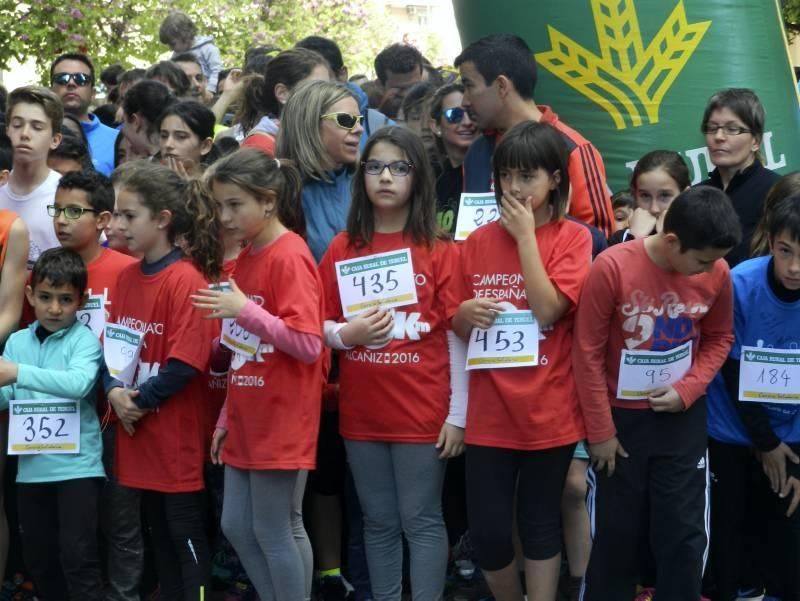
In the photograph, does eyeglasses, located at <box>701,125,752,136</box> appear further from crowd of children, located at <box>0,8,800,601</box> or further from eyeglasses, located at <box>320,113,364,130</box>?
eyeglasses, located at <box>320,113,364,130</box>

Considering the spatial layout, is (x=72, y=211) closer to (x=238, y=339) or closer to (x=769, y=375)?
(x=238, y=339)

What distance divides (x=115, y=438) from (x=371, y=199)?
4.79ft

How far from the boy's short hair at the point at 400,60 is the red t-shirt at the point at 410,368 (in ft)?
13.7

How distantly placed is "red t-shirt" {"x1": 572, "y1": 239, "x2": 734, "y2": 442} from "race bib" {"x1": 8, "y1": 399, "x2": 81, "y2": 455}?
2.05m

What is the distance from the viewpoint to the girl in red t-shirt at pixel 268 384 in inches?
186

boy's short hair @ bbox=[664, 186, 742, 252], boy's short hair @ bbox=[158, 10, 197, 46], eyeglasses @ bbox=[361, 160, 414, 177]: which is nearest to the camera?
boy's short hair @ bbox=[664, 186, 742, 252]

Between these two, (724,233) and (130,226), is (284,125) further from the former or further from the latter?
(724,233)

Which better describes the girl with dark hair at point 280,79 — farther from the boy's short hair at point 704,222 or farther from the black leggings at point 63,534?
the boy's short hair at point 704,222

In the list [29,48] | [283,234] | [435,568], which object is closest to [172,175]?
[283,234]

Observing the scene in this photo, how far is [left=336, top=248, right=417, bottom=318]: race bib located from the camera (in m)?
4.85

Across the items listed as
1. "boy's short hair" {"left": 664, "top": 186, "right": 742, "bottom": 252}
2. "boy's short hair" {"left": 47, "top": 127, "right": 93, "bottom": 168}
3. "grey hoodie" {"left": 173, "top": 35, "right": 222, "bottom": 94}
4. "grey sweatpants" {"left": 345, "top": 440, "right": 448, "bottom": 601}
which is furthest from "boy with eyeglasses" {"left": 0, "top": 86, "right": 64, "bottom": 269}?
"grey hoodie" {"left": 173, "top": 35, "right": 222, "bottom": 94}

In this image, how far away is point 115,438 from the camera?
5.30 meters

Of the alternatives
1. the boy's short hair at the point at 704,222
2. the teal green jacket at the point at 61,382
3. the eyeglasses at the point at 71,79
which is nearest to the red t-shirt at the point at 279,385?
the teal green jacket at the point at 61,382

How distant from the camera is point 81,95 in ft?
26.2
